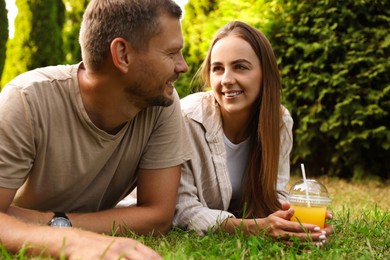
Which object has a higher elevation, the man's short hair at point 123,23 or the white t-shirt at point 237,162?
the man's short hair at point 123,23

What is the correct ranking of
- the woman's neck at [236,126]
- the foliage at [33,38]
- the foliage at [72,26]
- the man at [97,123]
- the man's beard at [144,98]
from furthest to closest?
1. the foliage at [72,26]
2. the foliage at [33,38]
3. the woman's neck at [236,126]
4. the man's beard at [144,98]
5. the man at [97,123]

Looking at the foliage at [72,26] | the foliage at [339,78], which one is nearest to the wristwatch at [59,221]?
the foliage at [339,78]

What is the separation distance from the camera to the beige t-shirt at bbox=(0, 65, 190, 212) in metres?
2.66

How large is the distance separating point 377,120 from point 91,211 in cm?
522

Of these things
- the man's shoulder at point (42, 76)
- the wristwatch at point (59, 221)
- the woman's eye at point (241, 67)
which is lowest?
the wristwatch at point (59, 221)

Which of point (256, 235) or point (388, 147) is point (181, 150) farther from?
point (388, 147)

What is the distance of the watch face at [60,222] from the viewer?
110 inches

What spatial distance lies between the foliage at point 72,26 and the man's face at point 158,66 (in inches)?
334

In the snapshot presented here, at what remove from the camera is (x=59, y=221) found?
280 centimetres

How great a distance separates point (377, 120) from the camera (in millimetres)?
7484

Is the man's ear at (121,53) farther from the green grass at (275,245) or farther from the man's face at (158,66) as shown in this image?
the green grass at (275,245)

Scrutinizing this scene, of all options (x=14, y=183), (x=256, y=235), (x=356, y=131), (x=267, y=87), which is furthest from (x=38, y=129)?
(x=356, y=131)

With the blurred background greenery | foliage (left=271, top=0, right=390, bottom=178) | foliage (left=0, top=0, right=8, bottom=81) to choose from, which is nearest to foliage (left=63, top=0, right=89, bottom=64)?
foliage (left=0, top=0, right=8, bottom=81)

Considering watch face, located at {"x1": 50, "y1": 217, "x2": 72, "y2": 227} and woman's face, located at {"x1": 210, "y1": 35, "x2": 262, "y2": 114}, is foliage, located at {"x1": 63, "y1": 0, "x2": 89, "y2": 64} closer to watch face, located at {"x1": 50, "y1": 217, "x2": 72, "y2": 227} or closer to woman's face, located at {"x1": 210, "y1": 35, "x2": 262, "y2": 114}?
woman's face, located at {"x1": 210, "y1": 35, "x2": 262, "y2": 114}
